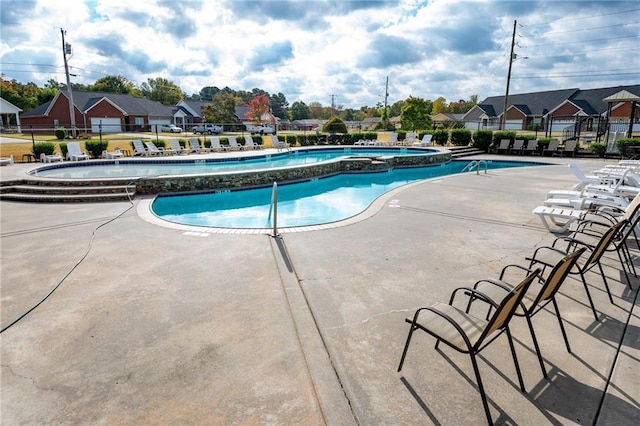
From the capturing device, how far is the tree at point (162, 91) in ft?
223

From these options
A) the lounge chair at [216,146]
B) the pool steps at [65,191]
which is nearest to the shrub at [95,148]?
the lounge chair at [216,146]

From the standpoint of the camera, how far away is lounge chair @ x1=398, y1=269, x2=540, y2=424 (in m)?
2.26

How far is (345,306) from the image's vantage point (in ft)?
12.4

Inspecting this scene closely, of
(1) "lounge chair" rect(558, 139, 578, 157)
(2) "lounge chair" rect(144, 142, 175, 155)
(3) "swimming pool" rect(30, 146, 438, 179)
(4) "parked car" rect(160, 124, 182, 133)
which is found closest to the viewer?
(3) "swimming pool" rect(30, 146, 438, 179)

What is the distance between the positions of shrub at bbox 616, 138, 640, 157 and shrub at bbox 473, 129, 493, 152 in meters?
6.48

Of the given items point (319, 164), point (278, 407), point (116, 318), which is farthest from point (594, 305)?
point (319, 164)

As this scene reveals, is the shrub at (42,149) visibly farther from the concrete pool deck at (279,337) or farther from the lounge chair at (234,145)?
the concrete pool deck at (279,337)

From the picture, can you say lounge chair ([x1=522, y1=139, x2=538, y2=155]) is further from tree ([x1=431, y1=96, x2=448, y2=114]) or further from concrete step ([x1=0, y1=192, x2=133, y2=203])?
tree ([x1=431, y1=96, x2=448, y2=114])

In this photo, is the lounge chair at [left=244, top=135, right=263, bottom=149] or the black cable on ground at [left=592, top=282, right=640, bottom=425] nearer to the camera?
the black cable on ground at [left=592, top=282, right=640, bottom=425]

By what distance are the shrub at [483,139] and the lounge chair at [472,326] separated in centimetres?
2346

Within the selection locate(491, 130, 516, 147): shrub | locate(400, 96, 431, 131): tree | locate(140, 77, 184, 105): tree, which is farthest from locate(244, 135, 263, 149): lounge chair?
locate(140, 77, 184, 105): tree

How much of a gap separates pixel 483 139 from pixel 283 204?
711 inches

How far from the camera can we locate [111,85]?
200ft

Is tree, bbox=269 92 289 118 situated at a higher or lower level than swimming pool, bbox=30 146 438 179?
higher
